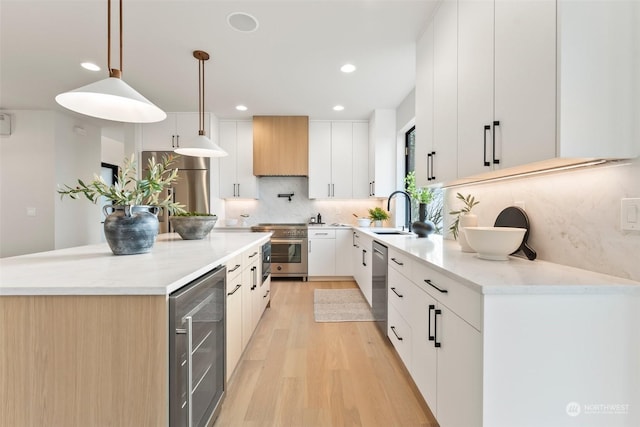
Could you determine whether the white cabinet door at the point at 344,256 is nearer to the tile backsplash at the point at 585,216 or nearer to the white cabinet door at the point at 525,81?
the tile backsplash at the point at 585,216

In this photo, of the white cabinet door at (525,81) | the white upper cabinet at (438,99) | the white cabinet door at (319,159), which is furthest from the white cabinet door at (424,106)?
the white cabinet door at (319,159)

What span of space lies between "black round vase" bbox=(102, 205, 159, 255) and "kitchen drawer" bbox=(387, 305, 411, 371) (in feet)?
5.36

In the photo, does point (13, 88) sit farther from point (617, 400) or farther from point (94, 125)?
point (617, 400)

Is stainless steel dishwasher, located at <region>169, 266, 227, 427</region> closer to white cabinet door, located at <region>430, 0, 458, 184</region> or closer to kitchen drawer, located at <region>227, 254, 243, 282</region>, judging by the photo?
kitchen drawer, located at <region>227, 254, 243, 282</region>

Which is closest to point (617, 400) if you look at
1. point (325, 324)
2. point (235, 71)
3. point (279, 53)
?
point (325, 324)

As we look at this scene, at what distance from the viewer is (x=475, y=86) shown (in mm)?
1547

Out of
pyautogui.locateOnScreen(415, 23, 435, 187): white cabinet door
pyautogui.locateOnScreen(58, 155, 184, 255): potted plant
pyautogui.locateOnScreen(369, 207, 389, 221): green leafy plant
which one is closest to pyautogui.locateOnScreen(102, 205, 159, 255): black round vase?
pyautogui.locateOnScreen(58, 155, 184, 255): potted plant

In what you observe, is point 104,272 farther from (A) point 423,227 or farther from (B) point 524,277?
(A) point 423,227

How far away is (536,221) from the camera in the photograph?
1500mm

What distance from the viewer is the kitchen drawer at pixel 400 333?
5.79 feet

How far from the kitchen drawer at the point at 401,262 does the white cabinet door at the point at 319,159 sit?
256 centimetres

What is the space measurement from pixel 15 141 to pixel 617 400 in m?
6.93

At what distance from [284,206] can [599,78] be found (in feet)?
14.1

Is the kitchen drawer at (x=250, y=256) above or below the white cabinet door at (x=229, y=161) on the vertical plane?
below
